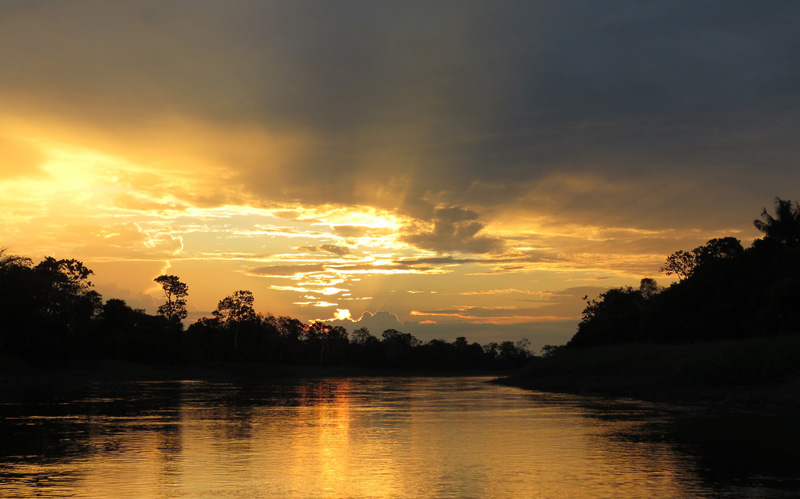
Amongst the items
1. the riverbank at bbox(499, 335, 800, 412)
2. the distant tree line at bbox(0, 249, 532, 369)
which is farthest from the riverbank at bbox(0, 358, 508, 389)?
the riverbank at bbox(499, 335, 800, 412)

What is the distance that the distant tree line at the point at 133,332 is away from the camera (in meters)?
84.6

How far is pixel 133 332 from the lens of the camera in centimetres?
11200

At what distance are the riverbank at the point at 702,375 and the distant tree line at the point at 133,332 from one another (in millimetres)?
56466

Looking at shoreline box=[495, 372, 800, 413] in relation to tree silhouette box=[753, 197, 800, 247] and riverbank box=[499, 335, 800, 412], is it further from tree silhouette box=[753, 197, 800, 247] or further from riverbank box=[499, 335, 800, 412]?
tree silhouette box=[753, 197, 800, 247]

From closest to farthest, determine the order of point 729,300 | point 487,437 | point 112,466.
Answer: point 112,466
point 487,437
point 729,300

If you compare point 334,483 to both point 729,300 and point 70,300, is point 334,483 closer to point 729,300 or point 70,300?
point 729,300

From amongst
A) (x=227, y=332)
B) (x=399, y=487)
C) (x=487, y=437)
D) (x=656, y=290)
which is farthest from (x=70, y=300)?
(x=656, y=290)

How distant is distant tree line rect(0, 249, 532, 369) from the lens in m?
84.6

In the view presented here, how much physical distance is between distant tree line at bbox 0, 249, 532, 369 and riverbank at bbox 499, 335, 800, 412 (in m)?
56.5

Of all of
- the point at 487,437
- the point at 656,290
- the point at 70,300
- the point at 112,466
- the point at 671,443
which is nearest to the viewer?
the point at 112,466

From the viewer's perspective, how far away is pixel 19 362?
3199 inches

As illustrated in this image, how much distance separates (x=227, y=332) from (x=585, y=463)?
138423 mm

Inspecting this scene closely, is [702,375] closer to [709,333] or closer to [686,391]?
[686,391]

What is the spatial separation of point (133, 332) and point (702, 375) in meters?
89.5
